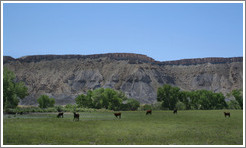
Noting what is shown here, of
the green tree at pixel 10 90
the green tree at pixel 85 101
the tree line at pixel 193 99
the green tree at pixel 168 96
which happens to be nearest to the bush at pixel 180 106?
the tree line at pixel 193 99

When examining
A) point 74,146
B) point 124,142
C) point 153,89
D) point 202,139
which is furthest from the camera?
point 153,89

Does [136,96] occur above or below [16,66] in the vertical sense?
below

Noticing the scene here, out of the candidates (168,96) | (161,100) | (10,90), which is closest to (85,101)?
(161,100)

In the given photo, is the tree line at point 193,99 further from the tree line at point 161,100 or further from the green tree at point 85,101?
the green tree at point 85,101

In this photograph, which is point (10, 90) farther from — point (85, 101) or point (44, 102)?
point (44, 102)

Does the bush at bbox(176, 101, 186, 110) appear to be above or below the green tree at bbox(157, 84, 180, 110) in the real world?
below

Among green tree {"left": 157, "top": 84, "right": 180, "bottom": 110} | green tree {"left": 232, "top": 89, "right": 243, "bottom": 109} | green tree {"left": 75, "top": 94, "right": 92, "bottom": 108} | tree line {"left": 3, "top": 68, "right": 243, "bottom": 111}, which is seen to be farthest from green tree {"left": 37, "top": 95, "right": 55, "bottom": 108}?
green tree {"left": 232, "top": 89, "right": 243, "bottom": 109}

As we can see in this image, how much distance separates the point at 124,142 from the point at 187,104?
86.0 m

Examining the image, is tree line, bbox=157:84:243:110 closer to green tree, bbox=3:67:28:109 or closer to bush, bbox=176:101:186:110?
bush, bbox=176:101:186:110

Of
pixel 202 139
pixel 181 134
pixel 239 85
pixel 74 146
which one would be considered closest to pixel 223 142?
pixel 202 139

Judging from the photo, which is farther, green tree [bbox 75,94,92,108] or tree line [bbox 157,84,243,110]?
tree line [bbox 157,84,243,110]

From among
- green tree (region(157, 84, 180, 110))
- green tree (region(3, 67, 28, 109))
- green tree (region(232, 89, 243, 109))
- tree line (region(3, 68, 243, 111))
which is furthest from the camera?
green tree (region(232, 89, 243, 109))

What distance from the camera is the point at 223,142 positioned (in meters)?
19.4

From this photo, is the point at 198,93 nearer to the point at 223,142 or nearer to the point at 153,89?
the point at 153,89
